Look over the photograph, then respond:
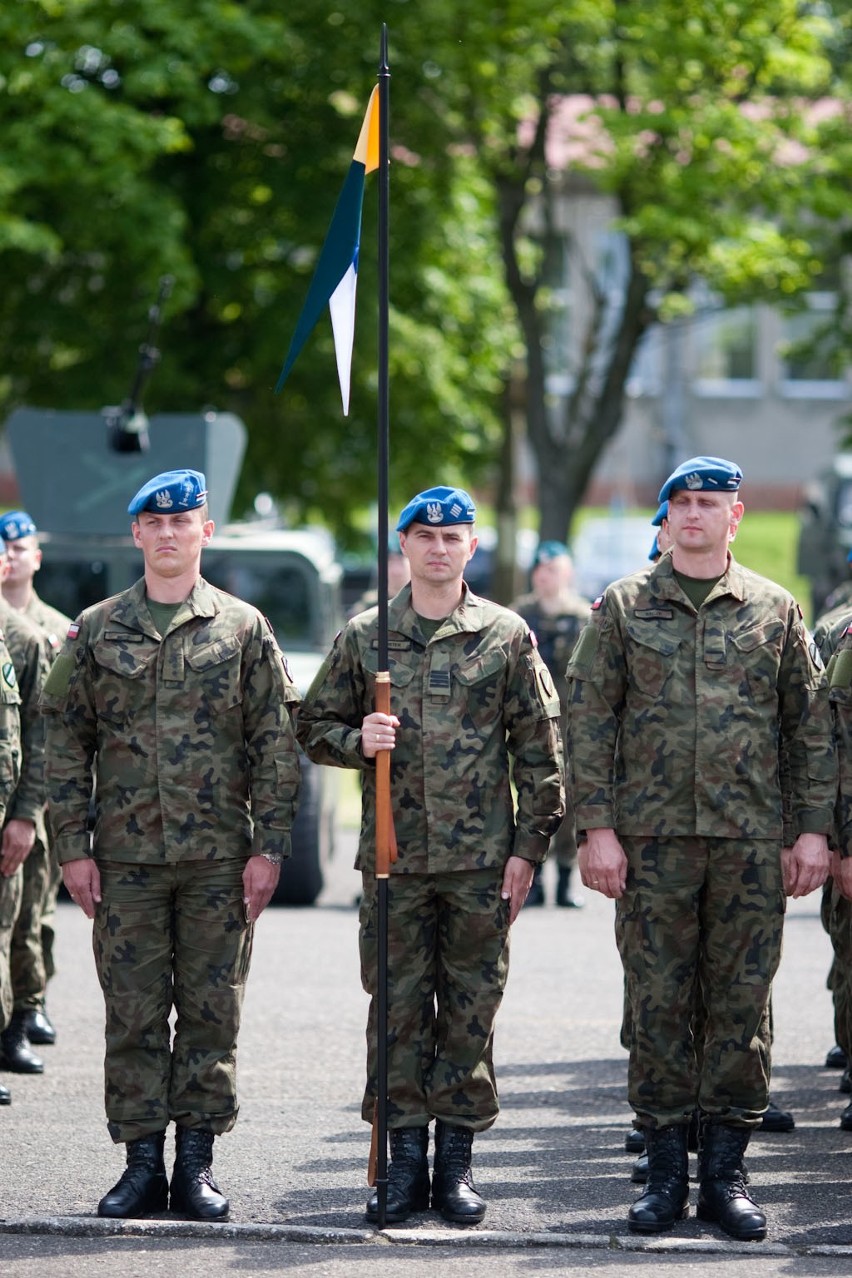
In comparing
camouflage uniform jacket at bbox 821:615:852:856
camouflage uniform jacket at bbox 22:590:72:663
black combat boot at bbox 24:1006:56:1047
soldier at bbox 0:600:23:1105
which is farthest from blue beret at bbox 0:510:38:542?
camouflage uniform jacket at bbox 821:615:852:856

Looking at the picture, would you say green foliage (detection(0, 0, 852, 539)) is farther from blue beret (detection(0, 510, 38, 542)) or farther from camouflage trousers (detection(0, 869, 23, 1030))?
camouflage trousers (detection(0, 869, 23, 1030))

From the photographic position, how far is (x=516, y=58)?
23.6m

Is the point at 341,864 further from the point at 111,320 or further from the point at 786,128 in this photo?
the point at 786,128

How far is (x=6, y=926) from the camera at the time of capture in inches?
292

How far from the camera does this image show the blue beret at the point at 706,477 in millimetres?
5898

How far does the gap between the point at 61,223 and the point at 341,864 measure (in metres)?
7.94

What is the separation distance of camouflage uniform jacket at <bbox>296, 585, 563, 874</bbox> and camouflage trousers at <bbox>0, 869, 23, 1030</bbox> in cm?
185

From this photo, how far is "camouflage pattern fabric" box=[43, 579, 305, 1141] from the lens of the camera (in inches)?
233

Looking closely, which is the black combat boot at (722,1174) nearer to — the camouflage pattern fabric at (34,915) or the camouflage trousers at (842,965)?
the camouflage trousers at (842,965)

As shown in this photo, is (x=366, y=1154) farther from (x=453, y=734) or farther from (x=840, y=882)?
(x=840, y=882)

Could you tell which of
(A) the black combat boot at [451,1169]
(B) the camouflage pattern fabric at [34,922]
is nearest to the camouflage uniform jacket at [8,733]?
(B) the camouflage pattern fabric at [34,922]

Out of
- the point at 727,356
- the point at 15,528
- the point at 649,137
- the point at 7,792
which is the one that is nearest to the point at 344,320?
the point at 7,792

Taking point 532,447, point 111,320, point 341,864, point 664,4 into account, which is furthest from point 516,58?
point 341,864

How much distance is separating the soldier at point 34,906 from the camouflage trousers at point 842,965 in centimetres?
289
